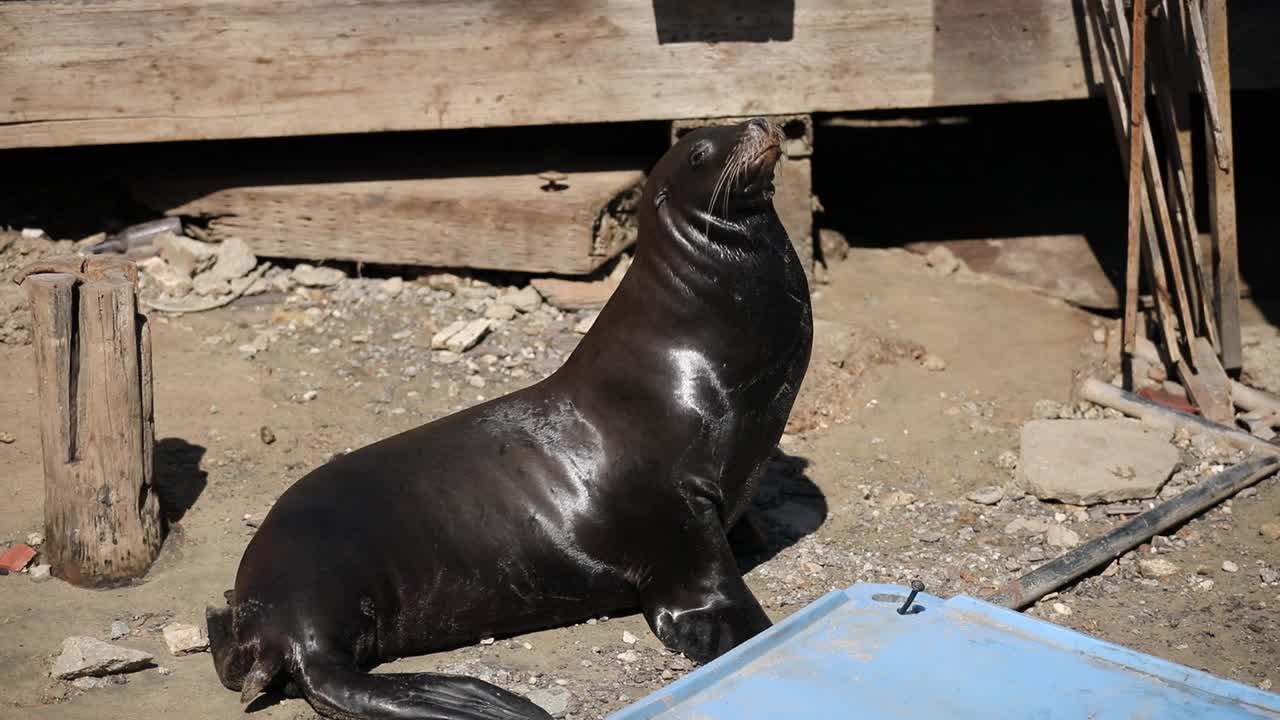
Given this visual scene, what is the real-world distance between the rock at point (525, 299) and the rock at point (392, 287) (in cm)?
55

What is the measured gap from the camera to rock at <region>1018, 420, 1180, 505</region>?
5.44 metres

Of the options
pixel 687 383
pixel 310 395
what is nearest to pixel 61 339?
pixel 310 395

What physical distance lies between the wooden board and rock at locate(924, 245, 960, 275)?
110 centimetres

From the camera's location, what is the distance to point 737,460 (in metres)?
4.54

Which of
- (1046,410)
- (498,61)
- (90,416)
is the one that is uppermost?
(498,61)

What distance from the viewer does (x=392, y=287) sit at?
7074mm

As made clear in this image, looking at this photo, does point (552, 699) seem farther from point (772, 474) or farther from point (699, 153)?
point (772, 474)

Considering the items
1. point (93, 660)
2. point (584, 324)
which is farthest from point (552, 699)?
point (584, 324)

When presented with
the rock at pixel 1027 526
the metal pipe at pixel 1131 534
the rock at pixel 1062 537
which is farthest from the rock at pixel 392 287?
the metal pipe at pixel 1131 534

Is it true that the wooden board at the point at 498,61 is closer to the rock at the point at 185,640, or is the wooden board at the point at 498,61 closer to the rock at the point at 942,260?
the rock at the point at 942,260

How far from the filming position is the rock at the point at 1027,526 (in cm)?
527

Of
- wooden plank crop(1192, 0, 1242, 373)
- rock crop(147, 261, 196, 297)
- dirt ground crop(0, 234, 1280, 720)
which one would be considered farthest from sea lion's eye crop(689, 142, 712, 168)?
rock crop(147, 261, 196, 297)

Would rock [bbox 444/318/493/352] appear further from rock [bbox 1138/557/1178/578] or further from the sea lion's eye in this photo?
rock [bbox 1138/557/1178/578]

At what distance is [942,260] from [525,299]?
2365 mm
